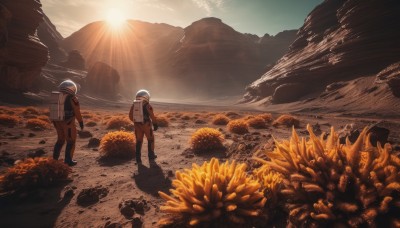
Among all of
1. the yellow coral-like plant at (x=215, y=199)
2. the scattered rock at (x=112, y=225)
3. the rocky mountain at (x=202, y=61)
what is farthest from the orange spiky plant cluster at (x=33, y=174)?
the rocky mountain at (x=202, y=61)

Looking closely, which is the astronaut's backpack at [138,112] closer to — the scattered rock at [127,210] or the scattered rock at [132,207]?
the scattered rock at [132,207]

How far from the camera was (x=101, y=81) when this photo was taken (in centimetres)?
8381

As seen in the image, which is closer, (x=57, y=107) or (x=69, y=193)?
(x=69, y=193)

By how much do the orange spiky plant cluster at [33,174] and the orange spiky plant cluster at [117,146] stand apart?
212cm

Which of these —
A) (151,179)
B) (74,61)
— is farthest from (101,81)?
(151,179)

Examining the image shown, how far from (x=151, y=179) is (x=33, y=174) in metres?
2.54

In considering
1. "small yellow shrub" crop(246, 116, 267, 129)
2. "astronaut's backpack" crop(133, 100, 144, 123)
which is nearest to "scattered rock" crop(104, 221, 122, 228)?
"astronaut's backpack" crop(133, 100, 144, 123)

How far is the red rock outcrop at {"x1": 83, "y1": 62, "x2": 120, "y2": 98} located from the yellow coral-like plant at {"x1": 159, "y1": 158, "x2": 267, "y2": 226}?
84.6 m

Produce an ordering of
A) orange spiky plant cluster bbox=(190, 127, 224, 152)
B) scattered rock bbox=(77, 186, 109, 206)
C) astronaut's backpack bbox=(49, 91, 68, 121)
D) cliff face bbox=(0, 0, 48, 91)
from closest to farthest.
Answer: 1. scattered rock bbox=(77, 186, 109, 206)
2. astronaut's backpack bbox=(49, 91, 68, 121)
3. orange spiky plant cluster bbox=(190, 127, 224, 152)
4. cliff face bbox=(0, 0, 48, 91)

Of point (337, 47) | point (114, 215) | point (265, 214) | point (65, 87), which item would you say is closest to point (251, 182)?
point (265, 214)

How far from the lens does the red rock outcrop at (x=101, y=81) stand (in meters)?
80.8

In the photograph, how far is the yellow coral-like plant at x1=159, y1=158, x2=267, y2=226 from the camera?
2459 mm

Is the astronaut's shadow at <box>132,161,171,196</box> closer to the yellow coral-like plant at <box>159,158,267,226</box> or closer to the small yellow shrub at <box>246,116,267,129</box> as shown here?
the yellow coral-like plant at <box>159,158,267,226</box>

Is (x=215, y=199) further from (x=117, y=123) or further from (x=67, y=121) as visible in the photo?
(x=117, y=123)
